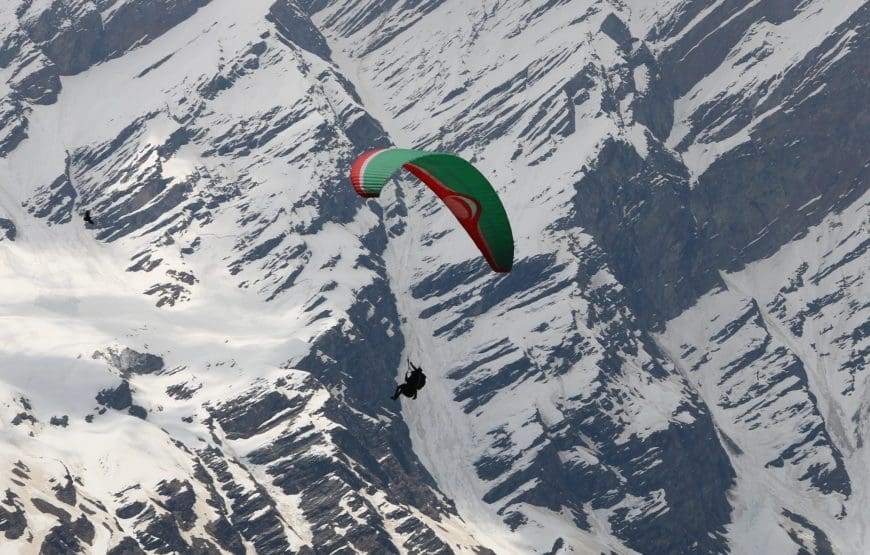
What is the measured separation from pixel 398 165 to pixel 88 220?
41807 mm

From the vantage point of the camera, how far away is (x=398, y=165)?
127250 millimetres

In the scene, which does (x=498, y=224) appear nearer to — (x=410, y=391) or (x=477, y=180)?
(x=477, y=180)

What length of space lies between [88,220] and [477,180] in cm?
4418

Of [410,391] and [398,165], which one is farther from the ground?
[398,165]

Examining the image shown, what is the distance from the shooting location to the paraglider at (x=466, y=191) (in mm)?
126062

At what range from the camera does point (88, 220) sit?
16300cm

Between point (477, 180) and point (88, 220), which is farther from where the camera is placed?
point (88, 220)

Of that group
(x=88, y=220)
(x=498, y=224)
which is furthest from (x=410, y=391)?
(x=88, y=220)

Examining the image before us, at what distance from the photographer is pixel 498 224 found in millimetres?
126938

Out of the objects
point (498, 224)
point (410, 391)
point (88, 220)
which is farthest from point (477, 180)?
point (88, 220)

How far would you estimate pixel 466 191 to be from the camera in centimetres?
12744

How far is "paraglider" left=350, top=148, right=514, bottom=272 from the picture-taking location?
126062 millimetres

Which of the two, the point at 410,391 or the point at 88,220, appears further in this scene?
the point at 88,220

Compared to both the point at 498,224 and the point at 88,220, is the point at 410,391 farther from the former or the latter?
the point at 88,220
